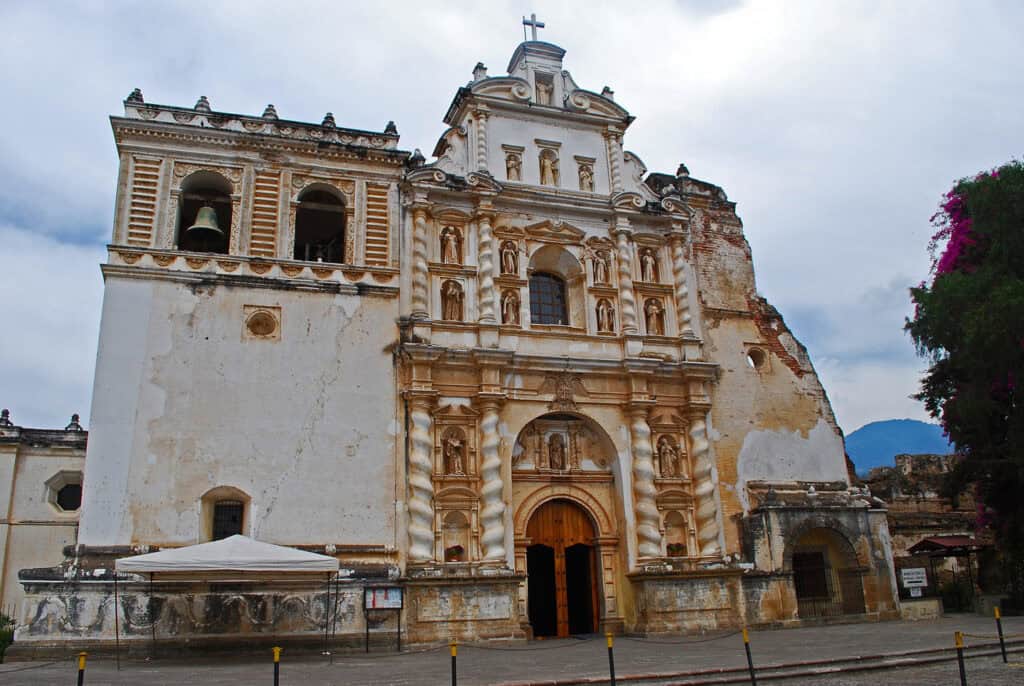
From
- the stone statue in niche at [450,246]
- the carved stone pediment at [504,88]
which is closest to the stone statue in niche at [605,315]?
the stone statue in niche at [450,246]

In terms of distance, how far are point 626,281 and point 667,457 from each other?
483cm

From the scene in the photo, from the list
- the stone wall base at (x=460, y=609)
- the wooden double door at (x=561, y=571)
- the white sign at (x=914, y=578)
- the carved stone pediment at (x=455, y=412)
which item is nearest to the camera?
the stone wall base at (x=460, y=609)

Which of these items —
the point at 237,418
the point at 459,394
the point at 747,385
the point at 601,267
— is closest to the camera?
the point at 237,418

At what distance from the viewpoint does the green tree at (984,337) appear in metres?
19.8

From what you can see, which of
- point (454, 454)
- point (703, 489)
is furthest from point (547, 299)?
point (703, 489)

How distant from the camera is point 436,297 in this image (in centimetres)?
2109

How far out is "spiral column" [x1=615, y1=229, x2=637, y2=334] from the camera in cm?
2230

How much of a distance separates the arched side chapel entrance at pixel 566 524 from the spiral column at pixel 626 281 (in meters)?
2.97

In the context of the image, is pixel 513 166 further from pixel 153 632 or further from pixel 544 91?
pixel 153 632

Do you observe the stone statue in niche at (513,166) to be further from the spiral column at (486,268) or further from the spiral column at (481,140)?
the spiral column at (486,268)

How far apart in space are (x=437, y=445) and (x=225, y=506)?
4863 millimetres

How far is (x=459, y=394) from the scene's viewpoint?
66.5ft

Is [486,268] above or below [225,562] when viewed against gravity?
above

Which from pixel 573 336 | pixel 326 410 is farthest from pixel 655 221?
pixel 326 410
